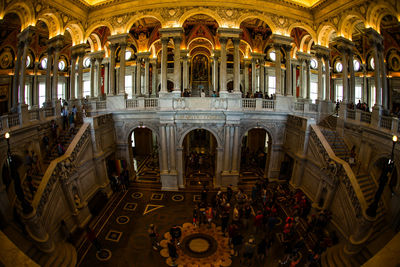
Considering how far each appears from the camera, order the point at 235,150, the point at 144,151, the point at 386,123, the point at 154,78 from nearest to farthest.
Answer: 1. the point at 386,123
2. the point at 235,150
3. the point at 154,78
4. the point at 144,151

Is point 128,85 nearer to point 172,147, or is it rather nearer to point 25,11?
point 25,11

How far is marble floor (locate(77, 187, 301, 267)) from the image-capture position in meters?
9.31

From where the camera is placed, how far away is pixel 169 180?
15.7 metres

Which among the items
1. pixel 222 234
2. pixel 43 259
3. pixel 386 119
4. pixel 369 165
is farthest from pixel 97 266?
pixel 386 119

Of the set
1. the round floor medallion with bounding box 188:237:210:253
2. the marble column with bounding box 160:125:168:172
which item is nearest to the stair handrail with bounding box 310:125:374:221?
the round floor medallion with bounding box 188:237:210:253

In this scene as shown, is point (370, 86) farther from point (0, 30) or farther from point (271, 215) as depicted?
point (0, 30)

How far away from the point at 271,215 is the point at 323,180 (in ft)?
10.8

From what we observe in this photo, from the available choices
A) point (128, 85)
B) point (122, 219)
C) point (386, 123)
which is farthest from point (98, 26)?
point (386, 123)

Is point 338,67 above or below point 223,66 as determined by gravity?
above

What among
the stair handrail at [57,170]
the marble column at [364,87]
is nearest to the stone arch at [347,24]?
the marble column at [364,87]

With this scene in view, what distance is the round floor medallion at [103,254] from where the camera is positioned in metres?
9.47

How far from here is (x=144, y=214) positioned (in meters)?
12.8

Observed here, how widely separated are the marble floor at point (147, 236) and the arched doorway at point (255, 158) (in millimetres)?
4877

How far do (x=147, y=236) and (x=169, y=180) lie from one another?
5088 mm
